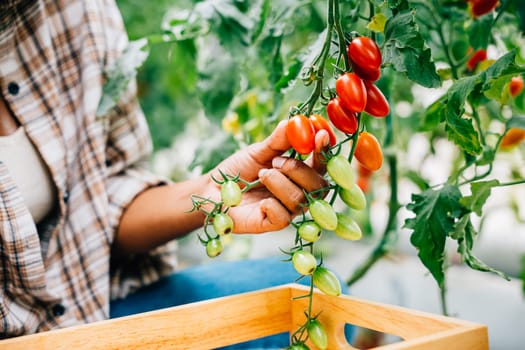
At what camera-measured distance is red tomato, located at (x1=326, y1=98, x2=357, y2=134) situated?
0.52 metres

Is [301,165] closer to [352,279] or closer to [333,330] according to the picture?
[333,330]

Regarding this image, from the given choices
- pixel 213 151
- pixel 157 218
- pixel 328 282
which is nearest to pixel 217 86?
pixel 213 151

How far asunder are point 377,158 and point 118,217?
494 millimetres

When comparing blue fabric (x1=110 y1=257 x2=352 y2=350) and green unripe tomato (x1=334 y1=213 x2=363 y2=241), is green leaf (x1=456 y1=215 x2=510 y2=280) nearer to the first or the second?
green unripe tomato (x1=334 y1=213 x2=363 y2=241)

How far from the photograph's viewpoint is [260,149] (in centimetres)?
60

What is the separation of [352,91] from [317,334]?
257 millimetres

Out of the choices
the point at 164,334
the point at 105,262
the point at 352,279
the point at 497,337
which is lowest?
the point at 497,337

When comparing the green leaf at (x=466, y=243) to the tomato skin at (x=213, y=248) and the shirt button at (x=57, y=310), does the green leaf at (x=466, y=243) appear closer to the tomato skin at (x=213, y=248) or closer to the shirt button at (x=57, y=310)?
the tomato skin at (x=213, y=248)

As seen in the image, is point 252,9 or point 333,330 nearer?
point 333,330

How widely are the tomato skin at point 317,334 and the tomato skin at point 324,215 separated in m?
0.12

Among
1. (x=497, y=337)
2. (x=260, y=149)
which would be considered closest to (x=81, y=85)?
(x=260, y=149)

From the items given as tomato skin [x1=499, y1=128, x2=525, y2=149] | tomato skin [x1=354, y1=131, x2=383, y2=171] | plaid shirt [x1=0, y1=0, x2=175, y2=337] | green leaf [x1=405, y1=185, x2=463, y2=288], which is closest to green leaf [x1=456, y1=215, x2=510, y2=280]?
green leaf [x1=405, y1=185, x2=463, y2=288]

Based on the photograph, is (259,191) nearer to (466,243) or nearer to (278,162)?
(278,162)

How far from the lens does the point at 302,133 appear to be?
0.51 meters
